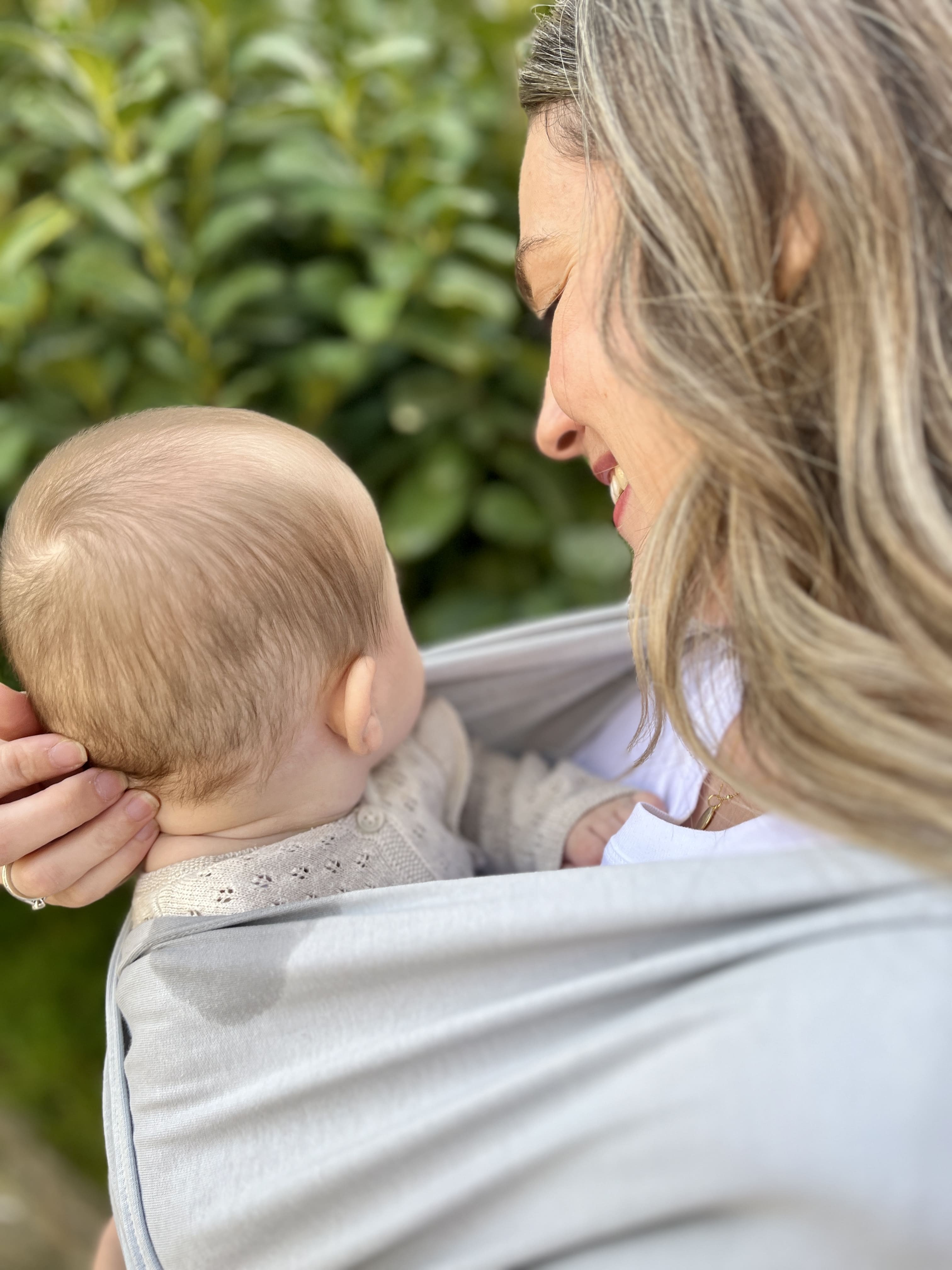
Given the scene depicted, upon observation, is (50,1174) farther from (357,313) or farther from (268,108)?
(268,108)

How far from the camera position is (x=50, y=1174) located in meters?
1.87

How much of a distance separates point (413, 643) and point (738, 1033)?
56cm

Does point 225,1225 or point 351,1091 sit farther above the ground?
point 351,1091

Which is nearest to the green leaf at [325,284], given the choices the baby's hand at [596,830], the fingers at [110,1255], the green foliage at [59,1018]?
the baby's hand at [596,830]

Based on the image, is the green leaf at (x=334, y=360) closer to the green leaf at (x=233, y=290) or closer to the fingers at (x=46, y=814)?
the green leaf at (x=233, y=290)

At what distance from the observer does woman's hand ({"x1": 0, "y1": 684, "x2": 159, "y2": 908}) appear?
873 millimetres

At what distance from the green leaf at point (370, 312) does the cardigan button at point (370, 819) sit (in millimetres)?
784

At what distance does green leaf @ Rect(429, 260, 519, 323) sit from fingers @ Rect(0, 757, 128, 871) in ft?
3.28

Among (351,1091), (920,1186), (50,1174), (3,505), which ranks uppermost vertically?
(920,1186)

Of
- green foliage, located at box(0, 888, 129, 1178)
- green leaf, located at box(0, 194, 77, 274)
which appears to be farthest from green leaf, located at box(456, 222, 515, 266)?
green foliage, located at box(0, 888, 129, 1178)

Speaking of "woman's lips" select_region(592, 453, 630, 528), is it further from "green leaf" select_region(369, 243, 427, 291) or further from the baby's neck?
"green leaf" select_region(369, 243, 427, 291)

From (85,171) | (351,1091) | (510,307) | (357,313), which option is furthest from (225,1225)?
(85,171)

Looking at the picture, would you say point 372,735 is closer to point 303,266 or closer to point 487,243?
point 487,243

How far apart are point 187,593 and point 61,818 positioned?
0.23 m
